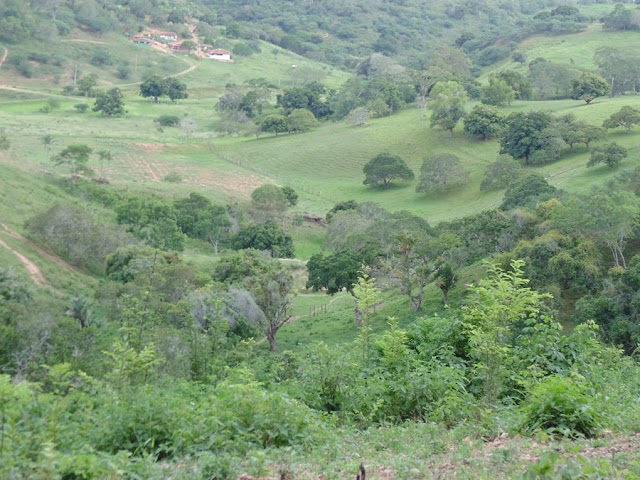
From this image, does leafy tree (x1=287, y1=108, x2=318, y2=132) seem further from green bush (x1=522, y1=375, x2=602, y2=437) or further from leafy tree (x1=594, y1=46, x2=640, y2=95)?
green bush (x1=522, y1=375, x2=602, y2=437)

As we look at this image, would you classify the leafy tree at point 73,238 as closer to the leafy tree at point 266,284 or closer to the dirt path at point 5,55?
the leafy tree at point 266,284

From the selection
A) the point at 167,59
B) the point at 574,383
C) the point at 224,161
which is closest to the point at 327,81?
the point at 167,59

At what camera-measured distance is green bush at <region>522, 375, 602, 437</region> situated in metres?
7.32

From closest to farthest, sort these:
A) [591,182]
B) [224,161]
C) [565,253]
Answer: [565,253]
[591,182]
[224,161]

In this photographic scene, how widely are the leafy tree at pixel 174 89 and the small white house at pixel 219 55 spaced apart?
25.8m

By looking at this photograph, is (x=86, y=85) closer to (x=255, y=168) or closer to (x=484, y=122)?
(x=255, y=168)

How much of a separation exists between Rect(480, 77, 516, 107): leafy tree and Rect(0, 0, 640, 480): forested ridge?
0.92 feet

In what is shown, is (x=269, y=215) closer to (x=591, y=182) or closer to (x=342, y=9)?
(x=591, y=182)

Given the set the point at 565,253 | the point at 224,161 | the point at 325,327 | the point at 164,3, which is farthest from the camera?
the point at 164,3

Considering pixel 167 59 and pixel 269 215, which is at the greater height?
pixel 167 59

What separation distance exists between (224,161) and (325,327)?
3967 cm

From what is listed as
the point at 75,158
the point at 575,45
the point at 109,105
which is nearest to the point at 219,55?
the point at 109,105

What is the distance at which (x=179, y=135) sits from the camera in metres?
74.8

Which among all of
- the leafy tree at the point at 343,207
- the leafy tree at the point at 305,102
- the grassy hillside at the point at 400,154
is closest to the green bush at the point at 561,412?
the grassy hillside at the point at 400,154
